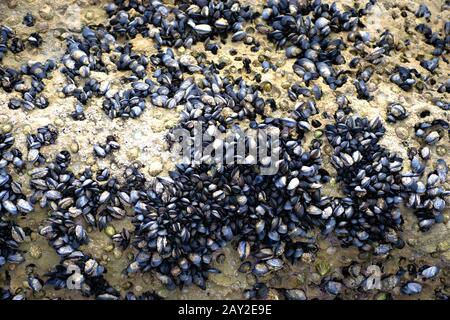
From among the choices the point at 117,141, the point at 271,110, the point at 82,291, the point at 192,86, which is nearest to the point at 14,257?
the point at 82,291

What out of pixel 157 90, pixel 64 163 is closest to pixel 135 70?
pixel 157 90

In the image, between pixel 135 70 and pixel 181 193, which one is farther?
pixel 135 70

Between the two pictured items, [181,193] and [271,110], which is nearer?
[181,193]

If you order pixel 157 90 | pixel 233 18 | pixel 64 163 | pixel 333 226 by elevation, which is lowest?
pixel 333 226

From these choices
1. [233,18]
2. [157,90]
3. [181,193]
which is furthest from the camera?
[233,18]

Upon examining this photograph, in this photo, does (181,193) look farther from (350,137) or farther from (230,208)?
(350,137)

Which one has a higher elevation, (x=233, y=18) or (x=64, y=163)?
(x=233, y=18)

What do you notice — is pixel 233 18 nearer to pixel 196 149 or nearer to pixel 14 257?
pixel 196 149

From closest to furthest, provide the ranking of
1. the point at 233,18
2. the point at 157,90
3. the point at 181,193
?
1. the point at 181,193
2. the point at 157,90
3. the point at 233,18

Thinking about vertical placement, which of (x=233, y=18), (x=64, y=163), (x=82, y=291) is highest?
(x=233, y=18)
